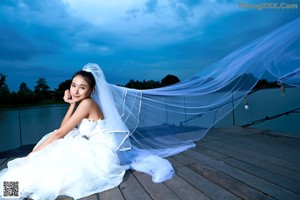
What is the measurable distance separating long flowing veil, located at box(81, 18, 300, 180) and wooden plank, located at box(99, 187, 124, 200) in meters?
0.51

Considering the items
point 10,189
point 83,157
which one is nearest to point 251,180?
point 83,157

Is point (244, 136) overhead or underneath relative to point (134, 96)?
underneath

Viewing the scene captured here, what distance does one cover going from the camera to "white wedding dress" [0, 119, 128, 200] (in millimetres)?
1554

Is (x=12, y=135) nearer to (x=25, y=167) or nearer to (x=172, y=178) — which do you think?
(x=25, y=167)

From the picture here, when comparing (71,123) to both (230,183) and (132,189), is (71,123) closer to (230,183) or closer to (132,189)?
(132,189)

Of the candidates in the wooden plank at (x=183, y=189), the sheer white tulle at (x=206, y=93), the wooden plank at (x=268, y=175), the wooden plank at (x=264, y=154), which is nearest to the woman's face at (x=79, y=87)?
the sheer white tulle at (x=206, y=93)

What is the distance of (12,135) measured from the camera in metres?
4.05

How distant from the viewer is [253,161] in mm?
2256

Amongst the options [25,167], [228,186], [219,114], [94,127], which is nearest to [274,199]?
[228,186]

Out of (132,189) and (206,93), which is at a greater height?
(206,93)

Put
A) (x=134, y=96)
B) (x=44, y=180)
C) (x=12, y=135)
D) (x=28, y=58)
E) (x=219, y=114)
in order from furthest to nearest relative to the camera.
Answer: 1. (x=28, y=58)
2. (x=12, y=135)
3. (x=219, y=114)
4. (x=134, y=96)
5. (x=44, y=180)

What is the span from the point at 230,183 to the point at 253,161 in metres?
0.74

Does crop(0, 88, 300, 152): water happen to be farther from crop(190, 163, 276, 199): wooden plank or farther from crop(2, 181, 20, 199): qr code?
crop(2, 181, 20, 199): qr code

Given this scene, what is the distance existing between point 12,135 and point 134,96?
3331mm
